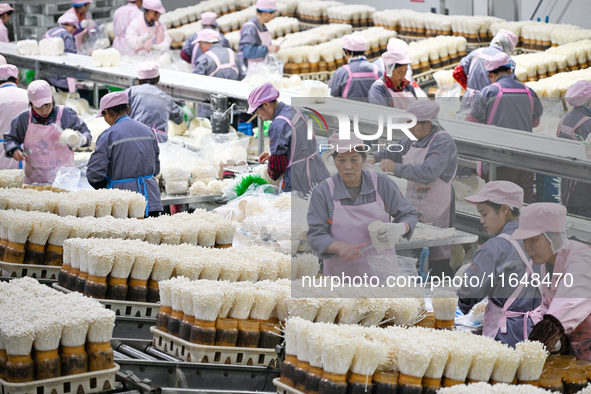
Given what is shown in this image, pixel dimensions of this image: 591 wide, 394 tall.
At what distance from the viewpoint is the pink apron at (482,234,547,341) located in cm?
383

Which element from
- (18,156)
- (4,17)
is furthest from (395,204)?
(4,17)

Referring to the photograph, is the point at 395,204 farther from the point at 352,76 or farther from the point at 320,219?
the point at 352,76

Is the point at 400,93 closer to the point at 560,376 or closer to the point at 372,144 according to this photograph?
the point at 372,144

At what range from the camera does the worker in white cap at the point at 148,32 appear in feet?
37.7

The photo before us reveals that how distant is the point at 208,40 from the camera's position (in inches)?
409

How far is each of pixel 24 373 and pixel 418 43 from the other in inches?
354

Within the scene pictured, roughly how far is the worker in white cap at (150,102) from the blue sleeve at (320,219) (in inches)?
162

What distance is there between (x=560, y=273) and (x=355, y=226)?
0.96 metres

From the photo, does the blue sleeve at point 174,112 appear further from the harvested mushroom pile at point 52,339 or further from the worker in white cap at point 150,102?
the harvested mushroom pile at point 52,339

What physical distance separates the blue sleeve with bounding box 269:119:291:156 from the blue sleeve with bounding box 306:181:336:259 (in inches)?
97.6

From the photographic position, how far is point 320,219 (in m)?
3.88

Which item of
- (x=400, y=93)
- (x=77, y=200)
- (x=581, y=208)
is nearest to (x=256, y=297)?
(x=581, y=208)

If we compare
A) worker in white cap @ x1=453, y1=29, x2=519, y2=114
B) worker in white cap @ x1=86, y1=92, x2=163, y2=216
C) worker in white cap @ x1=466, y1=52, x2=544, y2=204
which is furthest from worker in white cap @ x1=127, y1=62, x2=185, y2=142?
worker in white cap @ x1=453, y1=29, x2=519, y2=114

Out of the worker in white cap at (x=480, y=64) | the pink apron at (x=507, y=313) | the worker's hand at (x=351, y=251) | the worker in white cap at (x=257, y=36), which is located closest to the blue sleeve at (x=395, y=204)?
the worker's hand at (x=351, y=251)
